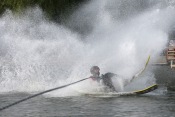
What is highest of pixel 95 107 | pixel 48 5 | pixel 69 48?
pixel 48 5

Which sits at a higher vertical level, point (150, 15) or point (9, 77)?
point (150, 15)

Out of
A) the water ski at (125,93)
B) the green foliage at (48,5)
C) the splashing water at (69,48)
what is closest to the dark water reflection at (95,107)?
the water ski at (125,93)

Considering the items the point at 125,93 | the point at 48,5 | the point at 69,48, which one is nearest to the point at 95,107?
the point at 125,93

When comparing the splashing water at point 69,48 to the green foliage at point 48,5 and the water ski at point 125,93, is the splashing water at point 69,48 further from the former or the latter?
the water ski at point 125,93

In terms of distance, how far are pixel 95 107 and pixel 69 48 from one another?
1461 cm

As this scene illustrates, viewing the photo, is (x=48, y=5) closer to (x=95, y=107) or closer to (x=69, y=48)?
(x=69, y=48)

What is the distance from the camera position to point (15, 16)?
48.1 metres

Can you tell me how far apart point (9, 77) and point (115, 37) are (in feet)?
→ 42.0

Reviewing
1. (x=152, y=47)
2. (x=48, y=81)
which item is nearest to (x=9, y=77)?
(x=48, y=81)

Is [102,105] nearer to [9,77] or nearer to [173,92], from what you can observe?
[173,92]

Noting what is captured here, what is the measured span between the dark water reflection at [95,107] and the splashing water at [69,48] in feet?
8.38

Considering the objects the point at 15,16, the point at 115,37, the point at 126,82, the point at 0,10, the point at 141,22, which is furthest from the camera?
the point at 0,10

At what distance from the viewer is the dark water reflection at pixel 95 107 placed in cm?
2000

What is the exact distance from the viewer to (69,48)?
35.9 metres
